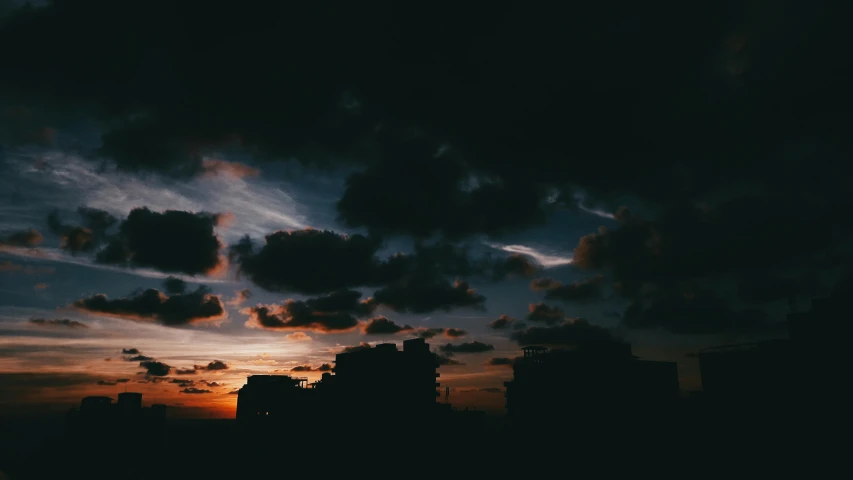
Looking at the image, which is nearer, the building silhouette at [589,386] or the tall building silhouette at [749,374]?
the tall building silhouette at [749,374]

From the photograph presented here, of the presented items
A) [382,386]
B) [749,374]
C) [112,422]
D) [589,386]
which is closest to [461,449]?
[382,386]

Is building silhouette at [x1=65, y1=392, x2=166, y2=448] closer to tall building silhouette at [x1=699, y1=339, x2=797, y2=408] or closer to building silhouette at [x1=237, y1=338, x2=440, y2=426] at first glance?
building silhouette at [x1=237, y1=338, x2=440, y2=426]

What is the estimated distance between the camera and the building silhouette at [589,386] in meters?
116

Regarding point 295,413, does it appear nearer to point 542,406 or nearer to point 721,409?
point 542,406

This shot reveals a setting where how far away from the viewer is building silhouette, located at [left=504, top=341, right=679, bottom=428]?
4555 inches

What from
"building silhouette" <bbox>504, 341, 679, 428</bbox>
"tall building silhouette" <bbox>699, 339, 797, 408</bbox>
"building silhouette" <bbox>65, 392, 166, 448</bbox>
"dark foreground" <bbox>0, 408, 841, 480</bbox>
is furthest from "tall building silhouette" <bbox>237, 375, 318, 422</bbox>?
"tall building silhouette" <bbox>699, 339, 797, 408</bbox>

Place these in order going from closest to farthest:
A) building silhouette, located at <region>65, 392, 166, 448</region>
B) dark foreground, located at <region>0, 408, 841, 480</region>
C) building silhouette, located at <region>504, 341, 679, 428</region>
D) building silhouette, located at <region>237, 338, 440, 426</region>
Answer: dark foreground, located at <region>0, 408, 841, 480</region>, building silhouette, located at <region>504, 341, 679, 428</region>, building silhouette, located at <region>237, 338, 440, 426</region>, building silhouette, located at <region>65, 392, 166, 448</region>

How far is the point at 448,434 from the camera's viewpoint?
120125 millimetres

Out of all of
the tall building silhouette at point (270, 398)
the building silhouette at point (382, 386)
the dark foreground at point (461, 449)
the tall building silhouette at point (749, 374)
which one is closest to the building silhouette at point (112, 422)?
the dark foreground at point (461, 449)

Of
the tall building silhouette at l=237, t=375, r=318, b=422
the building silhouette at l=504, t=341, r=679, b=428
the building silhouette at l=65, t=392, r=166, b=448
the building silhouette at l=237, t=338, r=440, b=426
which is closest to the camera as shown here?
the building silhouette at l=504, t=341, r=679, b=428

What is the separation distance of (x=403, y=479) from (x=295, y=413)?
47.0 m

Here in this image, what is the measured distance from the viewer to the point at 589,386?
383 ft

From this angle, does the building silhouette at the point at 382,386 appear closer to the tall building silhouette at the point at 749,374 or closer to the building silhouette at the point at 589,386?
the building silhouette at the point at 589,386

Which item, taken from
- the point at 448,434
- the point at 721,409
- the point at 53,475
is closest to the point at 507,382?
the point at 448,434
